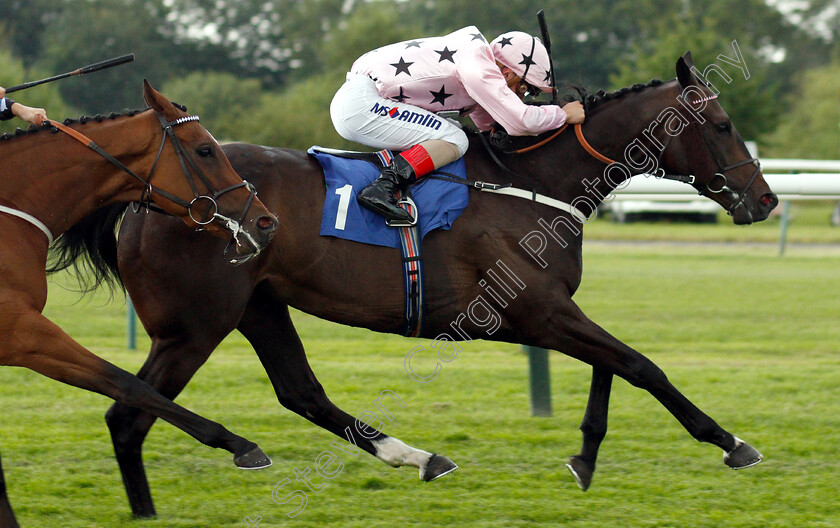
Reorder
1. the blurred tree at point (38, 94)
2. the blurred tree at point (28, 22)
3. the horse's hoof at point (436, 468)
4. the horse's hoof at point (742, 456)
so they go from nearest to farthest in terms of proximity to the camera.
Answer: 1. the horse's hoof at point (742, 456)
2. the horse's hoof at point (436, 468)
3. the blurred tree at point (38, 94)
4. the blurred tree at point (28, 22)

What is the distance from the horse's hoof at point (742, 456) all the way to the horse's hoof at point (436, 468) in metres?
1.17

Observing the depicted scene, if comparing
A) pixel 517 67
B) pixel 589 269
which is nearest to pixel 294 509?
pixel 517 67

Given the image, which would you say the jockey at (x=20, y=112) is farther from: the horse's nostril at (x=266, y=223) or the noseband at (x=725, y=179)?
the noseband at (x=725, y=179)

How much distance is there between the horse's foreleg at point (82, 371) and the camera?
343 cm

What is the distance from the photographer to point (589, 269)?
A: 1401cm

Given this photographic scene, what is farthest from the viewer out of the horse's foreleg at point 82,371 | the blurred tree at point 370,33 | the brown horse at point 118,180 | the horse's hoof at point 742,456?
the blurred tree at point 370,33

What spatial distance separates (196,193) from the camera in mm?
3746

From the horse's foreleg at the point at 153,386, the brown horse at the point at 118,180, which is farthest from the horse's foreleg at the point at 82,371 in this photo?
the horse's foreleg at the point at 153,386

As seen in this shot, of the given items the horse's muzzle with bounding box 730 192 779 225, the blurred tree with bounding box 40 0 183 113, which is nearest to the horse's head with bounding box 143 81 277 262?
the horse's muzzle with bounding box 730 192 779 225

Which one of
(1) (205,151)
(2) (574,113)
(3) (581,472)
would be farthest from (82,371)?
(2) (574,113)

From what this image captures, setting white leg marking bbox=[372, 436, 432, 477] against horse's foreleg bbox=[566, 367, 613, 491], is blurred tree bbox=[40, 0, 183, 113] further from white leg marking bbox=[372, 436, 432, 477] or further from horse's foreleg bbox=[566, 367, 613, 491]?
horse's foreleg bbox=[566, 367, 613, 491]

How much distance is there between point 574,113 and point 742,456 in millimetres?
1643

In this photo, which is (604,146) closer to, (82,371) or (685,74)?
(685,74)

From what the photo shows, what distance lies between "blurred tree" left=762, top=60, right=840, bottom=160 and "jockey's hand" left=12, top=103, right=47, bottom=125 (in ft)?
99.8
